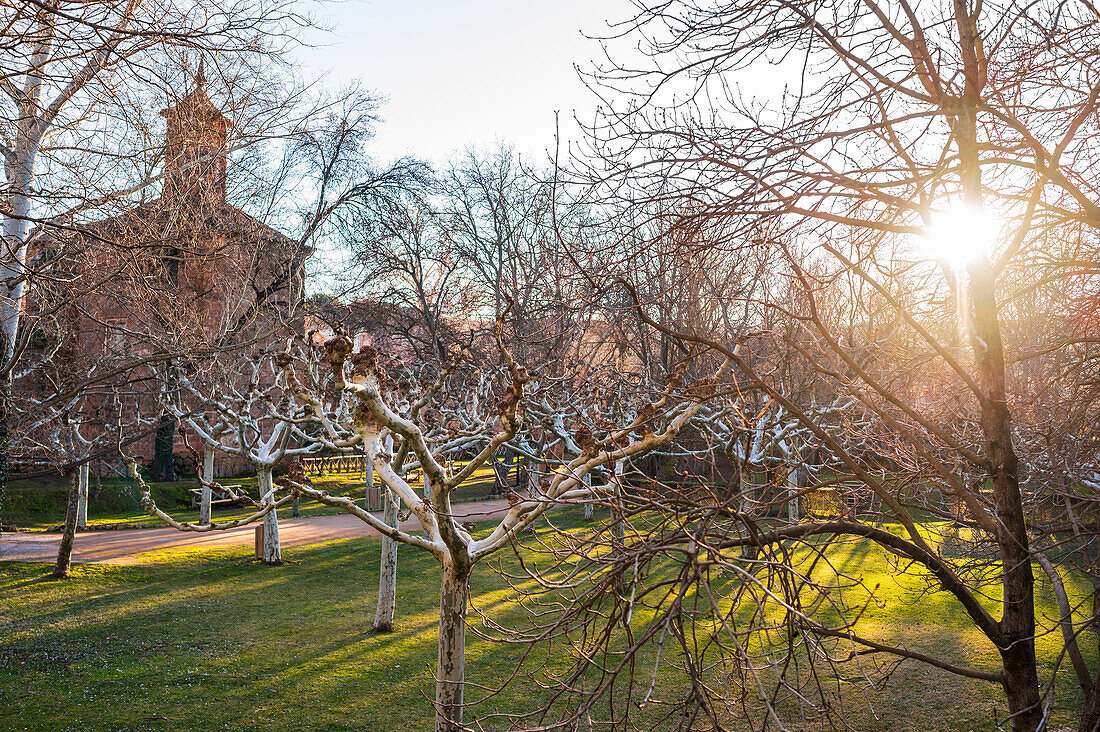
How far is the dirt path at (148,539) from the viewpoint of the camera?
17531 mm

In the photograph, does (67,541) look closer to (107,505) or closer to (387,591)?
(387,591)

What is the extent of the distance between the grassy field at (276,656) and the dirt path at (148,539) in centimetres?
167

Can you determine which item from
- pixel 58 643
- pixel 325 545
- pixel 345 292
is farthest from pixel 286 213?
pixel 58 643

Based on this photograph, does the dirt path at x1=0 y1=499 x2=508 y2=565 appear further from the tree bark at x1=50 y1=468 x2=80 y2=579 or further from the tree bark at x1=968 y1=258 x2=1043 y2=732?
the tree bark at x1=968 y1=258 x2=1043 y2=732

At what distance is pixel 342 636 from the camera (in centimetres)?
1199

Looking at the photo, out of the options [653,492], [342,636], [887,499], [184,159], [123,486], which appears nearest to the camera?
[653,492]

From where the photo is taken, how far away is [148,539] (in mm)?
20469

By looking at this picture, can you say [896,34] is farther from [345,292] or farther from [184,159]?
[345,292]

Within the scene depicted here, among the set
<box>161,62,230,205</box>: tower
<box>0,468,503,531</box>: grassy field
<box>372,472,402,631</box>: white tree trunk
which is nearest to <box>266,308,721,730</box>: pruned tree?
<box>161,62,230,205</box>: tower

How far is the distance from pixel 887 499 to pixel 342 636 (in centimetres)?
1054

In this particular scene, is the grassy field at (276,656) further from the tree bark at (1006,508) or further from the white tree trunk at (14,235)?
the white tree trunk at (14,235)

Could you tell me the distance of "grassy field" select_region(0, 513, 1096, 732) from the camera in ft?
28.5

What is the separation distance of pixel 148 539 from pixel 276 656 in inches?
465

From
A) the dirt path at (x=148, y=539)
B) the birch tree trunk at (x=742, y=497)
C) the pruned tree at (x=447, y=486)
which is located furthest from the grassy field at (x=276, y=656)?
the birch tree trunk at (x=742, y=497)
